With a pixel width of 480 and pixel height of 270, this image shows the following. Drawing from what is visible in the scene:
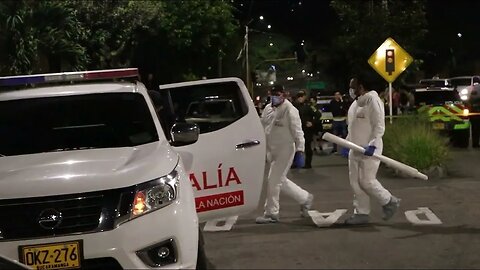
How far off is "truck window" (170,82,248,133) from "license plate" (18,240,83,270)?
2953 mm

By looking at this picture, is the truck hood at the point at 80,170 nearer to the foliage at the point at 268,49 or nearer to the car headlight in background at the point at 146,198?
the car headlight in background at the point at 146,198

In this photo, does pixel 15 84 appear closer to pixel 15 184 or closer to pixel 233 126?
pixel 15 184

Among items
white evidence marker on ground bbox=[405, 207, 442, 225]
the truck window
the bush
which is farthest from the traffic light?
the truck window

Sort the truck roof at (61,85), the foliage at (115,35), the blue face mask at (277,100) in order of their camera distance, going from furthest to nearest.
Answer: the foliage at (115,35), the blue face mask at (277,100), the truck roof at (61,85)

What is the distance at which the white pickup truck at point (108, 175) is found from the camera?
5441 mm

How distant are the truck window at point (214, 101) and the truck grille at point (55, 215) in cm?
279

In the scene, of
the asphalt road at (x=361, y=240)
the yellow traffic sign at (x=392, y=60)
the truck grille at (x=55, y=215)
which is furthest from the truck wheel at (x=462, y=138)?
the truck grille at (x=55, y=215)

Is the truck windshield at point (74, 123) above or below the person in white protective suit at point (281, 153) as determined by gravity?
above

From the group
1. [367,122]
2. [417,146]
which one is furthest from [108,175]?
[417,146]

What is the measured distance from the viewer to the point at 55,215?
5.46 m

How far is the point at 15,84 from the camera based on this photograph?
271 inches

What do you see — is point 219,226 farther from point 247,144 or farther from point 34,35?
point 34,35

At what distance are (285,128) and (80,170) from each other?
183 inches

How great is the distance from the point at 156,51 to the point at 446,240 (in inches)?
1170
